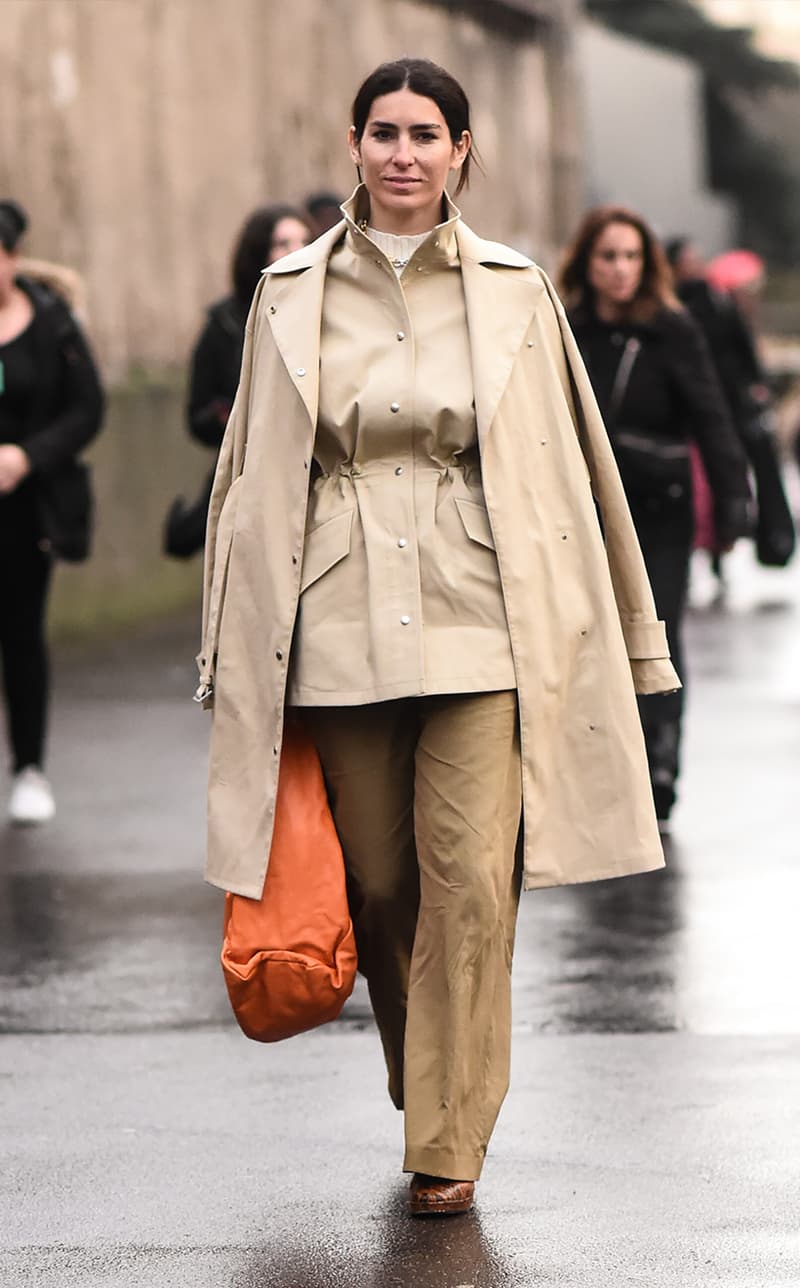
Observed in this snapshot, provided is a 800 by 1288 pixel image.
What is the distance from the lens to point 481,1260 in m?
4.32

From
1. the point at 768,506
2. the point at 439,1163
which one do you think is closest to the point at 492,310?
the point at 439,1163

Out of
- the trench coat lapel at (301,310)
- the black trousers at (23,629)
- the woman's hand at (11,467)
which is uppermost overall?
the trench coat lapel at (301,310)

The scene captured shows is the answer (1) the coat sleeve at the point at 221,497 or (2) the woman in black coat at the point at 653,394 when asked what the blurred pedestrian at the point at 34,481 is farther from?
(1) the coat sleeve at the point at 221,497

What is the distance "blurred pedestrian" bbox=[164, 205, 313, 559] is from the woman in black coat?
925 millimetres

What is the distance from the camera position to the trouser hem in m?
4.54

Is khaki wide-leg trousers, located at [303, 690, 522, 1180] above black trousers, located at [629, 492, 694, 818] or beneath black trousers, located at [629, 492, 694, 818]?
above

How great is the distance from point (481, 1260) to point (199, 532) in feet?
15.1

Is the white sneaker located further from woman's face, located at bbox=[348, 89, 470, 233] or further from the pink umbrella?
the pink umbrella

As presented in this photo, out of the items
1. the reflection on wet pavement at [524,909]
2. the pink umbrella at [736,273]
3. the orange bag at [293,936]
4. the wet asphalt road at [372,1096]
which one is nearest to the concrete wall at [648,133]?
the pink umbrella at [736,273]

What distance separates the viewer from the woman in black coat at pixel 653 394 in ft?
26.8

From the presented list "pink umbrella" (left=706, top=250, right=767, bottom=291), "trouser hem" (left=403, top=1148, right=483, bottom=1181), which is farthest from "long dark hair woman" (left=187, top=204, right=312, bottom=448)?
"pink umbrella" (left=706, top=250, right=767, bottom=291)

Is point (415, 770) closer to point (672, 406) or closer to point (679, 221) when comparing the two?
point (672, 406)

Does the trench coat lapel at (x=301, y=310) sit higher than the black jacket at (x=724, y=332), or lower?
higher

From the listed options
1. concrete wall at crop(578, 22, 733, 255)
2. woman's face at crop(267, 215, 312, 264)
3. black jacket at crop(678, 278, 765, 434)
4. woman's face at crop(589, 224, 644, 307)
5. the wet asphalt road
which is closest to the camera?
the wet asphalt road
